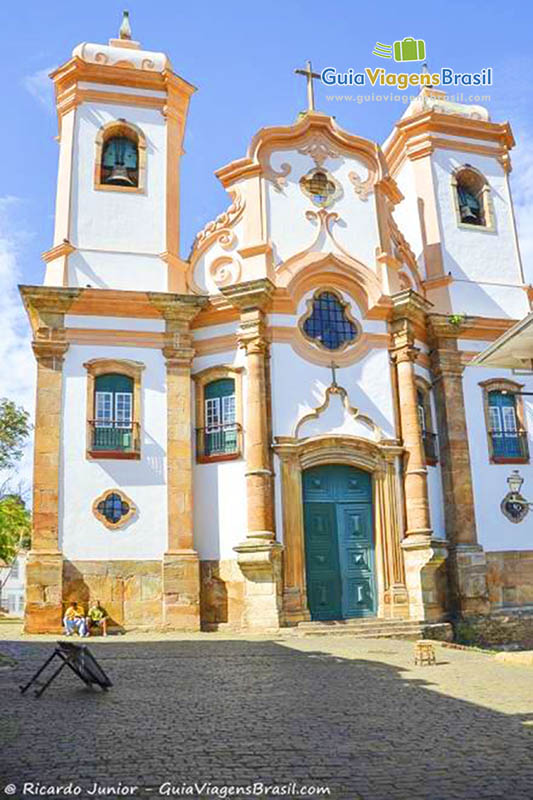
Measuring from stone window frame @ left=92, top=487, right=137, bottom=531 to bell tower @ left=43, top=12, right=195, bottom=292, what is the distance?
459 cm

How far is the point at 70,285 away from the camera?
17344 millimetres

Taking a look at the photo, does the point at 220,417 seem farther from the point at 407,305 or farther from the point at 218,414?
the point at 407,305

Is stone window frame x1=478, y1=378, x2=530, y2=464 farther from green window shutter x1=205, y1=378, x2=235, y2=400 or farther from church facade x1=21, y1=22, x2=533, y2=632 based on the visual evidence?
green window shutter x1=205, y1=378, x2=235, y2=400

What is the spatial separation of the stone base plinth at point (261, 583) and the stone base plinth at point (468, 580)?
4.38m

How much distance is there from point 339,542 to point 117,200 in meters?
9.29

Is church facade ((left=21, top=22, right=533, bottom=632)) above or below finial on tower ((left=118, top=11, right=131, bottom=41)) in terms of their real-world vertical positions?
below

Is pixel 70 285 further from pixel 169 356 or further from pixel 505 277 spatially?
pixel 505 277

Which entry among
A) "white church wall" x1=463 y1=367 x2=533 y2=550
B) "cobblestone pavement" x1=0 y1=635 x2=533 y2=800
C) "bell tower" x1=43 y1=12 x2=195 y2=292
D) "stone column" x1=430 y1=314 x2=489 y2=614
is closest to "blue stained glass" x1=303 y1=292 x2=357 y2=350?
"stone column" x1=430 y1=314 x2=489 y2=614

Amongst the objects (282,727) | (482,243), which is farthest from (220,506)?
(482,243)

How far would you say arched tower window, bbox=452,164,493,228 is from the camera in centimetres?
2114

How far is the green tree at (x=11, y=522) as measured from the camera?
2506 cm

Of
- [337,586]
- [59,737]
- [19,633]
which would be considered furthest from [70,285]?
[59,737]

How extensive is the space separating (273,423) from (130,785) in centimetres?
1173

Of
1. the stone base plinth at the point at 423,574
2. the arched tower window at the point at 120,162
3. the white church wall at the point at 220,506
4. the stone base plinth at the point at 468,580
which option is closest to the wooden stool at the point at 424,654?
the stone base plinth at the point at 423,574
